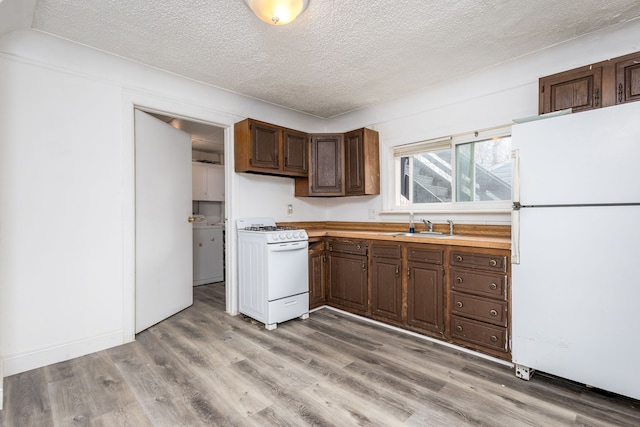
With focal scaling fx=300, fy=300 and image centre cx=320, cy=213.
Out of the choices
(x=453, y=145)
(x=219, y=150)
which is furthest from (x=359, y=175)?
(x=219, y=150)

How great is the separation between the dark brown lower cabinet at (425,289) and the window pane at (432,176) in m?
0.97

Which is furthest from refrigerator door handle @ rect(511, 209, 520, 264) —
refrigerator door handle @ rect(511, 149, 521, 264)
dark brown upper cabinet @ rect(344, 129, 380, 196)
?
dark brown upper cabinet @ rect(344, 129, 380, 196)

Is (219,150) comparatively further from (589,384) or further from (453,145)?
(589,384)

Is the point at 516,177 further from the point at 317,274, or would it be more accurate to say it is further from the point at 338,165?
the point at 317,274

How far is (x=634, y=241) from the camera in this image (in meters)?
1.69

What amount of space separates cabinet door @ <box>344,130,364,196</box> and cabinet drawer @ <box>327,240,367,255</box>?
0.69 meters

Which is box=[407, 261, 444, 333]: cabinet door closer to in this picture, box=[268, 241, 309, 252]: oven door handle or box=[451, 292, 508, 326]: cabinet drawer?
box=[451, 292, 508, 326]: cabinet drawer

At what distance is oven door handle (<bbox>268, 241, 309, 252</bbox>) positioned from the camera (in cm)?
301

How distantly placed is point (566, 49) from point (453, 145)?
3.74ft

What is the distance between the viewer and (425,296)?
8.96 ft

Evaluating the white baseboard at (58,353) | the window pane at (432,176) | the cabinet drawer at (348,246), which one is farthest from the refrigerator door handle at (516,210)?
the white baseboard at (58,353)

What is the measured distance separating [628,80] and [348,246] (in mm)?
2547

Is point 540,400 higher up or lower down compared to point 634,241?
lower down

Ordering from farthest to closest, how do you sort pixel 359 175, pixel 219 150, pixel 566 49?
pixel 219 150 → pixel 359 175 → pixel 566 49
